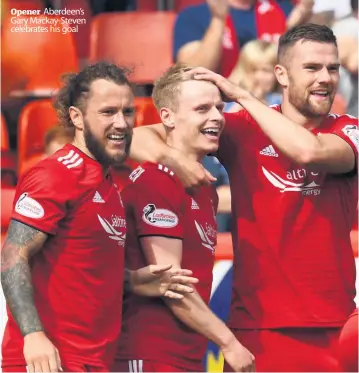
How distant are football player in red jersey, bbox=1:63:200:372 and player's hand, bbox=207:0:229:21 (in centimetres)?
377

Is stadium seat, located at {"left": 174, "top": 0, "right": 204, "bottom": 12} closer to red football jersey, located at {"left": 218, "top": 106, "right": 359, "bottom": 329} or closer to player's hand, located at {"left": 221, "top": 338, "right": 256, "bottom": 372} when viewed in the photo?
red football jersey, located at {"left": 218, "top": 106, "right": 359, "bottom": 329}

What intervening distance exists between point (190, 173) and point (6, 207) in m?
2.52

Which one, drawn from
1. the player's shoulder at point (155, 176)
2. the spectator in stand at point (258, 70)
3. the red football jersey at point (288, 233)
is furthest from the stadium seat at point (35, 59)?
the player's shoulder at point (155, 176)

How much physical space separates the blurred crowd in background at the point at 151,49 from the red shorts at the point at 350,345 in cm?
280

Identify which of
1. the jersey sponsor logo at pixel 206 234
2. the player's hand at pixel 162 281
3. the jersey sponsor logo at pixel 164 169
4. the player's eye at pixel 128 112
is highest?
the player's eye at pixel 128 112

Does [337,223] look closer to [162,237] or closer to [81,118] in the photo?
[162,237]

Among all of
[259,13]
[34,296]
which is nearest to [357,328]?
[34,296]

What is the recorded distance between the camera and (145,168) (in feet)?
16.3

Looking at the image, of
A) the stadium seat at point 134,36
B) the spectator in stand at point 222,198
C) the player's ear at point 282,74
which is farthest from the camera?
the stadium seat at point 134,36

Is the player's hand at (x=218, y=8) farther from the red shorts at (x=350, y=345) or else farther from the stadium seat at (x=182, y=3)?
the red shorts at (x=350, y=345)

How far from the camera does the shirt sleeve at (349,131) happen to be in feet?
16.8

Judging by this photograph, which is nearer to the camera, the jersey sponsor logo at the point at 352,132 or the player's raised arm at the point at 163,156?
the player's raised arm at the point at 163,156

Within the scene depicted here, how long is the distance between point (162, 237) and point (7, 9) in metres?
4.68

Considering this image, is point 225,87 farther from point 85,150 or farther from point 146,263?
point 146,263
